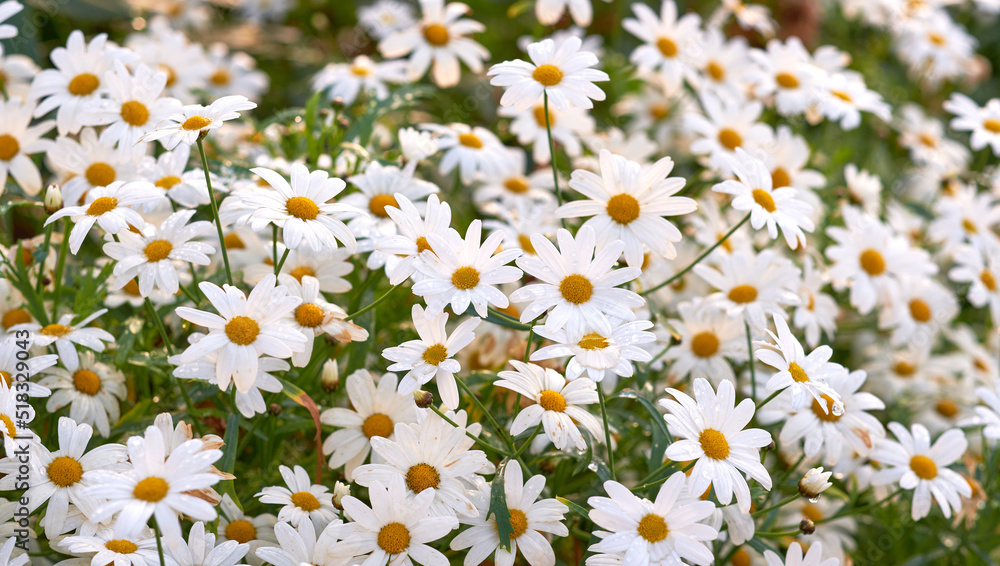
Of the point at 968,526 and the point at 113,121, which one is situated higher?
the point at 113,121

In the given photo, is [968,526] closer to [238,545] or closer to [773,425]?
[773,425]

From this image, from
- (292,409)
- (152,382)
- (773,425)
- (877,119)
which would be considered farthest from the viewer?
(877,119)

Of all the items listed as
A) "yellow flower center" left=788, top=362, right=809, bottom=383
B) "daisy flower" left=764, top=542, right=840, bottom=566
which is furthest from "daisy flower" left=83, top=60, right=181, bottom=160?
"daisy flower" left=764, top=542, right=840, bottom=566

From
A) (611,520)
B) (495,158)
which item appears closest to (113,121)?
(495,158)

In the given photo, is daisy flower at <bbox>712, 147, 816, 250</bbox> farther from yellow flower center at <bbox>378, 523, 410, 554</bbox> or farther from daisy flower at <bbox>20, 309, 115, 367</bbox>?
daisy flower at <bbox>20, 309, 115, 367</bbox>

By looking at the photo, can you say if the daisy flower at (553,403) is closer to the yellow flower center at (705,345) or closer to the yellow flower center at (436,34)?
the yellow flower center at (705,345)

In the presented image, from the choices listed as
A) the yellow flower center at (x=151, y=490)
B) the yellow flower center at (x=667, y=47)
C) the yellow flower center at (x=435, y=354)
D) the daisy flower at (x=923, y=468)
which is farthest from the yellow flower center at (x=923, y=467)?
the yellow flower center at (x=151, y=490)

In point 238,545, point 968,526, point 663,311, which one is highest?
point 238,545
